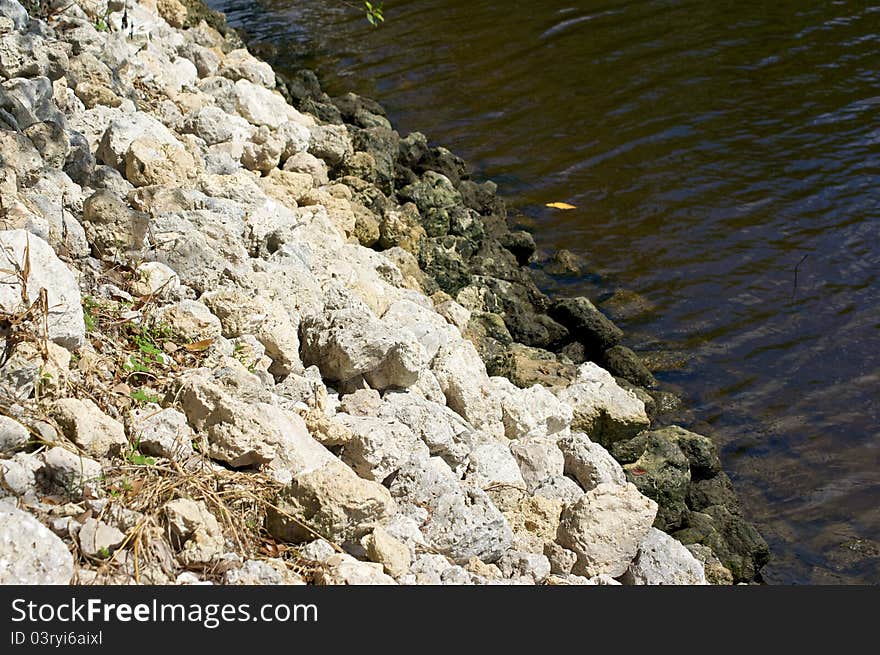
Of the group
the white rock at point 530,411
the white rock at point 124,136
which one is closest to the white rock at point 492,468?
the white rock at point 530,411

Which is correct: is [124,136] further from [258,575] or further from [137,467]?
[258,575]

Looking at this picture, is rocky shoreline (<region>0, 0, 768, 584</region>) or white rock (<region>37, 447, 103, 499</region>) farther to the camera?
rocky shoreline (<region>0, 0, 768, 584</region>)

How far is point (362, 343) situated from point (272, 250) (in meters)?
1.52

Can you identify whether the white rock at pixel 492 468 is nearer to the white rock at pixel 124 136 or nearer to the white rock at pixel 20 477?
the white rock at pixel 20 477

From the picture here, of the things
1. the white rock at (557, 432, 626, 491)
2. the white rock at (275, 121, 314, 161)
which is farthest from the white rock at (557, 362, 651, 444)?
the white rock at (275, 121, 314, 161)

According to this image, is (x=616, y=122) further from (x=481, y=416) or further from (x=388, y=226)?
(x=481, y=416)

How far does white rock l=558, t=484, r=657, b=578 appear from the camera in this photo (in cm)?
507

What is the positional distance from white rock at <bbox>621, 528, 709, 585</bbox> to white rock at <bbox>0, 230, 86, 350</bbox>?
3.21m

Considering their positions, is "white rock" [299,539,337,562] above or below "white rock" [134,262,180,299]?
below

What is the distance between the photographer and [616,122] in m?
13.5

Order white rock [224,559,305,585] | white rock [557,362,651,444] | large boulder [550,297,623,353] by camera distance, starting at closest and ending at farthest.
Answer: white rock [224,559,305,585] < white rock [557,362,651,444] < large boulder [550,297,623,353]

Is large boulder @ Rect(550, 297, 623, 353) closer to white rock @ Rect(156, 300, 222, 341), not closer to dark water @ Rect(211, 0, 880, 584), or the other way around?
dark water @ Rect(211, 0, 880, 584)

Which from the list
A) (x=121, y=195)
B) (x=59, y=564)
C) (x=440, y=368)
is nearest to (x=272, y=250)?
(x=121, y=195)

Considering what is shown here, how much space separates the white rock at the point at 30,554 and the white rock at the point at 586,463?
3578 mm
